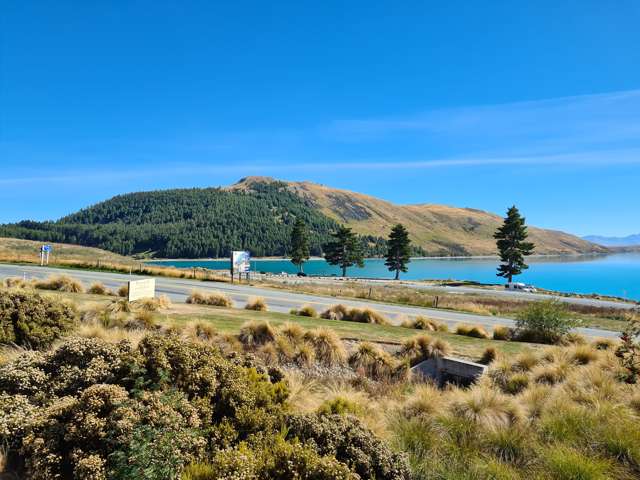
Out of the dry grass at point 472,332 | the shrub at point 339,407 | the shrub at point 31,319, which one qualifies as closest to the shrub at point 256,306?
the dry grass at point 472,332

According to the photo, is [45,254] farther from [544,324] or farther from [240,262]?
A: [544,324]

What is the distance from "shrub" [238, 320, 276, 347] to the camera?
11406mm

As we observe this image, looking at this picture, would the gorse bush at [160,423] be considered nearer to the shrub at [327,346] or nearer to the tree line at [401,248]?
the shrub at [327,346]

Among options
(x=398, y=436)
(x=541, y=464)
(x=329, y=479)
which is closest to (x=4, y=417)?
(x=329, y=479)

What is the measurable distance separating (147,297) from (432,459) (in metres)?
12.0

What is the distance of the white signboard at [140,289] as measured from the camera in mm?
14078

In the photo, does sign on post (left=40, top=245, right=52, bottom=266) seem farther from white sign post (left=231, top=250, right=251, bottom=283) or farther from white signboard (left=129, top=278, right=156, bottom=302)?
white signboard (left=129, top=278, right=156, bottom=302)

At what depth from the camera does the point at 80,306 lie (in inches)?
520

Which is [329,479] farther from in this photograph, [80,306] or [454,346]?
[80,306]

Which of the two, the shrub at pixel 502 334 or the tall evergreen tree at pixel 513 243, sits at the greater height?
the tall evergreen tree at pixel 513 243

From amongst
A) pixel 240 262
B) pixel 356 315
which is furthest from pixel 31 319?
pixel 240 262

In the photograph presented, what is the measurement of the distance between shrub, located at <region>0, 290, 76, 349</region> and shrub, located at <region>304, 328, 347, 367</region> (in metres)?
6.17

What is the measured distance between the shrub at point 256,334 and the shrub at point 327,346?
1081 millimetres

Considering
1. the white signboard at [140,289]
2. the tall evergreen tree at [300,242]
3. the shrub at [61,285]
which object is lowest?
the shrub at [61,285]
